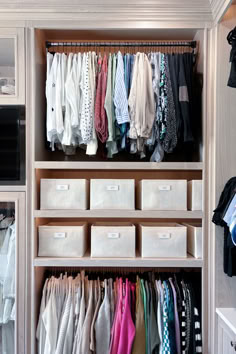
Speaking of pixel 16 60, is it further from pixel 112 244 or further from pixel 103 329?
pixel 103 329

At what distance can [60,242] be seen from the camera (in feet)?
6.02

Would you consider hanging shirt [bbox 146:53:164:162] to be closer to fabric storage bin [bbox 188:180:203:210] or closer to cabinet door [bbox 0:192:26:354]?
fabric storage bin [bbox 188:180:203:210]

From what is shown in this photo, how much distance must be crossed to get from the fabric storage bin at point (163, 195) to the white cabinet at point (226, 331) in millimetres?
658

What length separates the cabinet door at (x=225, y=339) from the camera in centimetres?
151

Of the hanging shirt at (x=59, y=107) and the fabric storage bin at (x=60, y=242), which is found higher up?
the hanging shirt at (x=59, y=107)

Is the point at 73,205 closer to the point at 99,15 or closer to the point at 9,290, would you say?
the point at 9,290

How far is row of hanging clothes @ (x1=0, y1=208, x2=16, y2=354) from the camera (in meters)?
1.85

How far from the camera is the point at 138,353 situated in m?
1.76

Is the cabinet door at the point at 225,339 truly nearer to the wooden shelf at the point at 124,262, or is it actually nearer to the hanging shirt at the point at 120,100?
the wooden shelf at the point at 124,262

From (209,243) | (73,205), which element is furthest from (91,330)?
(209,243)

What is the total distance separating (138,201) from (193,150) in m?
0.54

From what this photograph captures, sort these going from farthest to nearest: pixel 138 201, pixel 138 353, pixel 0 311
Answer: pixel 138 201, pixel 0 311, pixel 138 353

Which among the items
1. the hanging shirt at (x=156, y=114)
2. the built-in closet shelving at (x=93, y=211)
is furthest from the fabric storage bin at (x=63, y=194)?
the hanging shirt at (x=156, y=114)

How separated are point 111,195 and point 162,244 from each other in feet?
1.47
